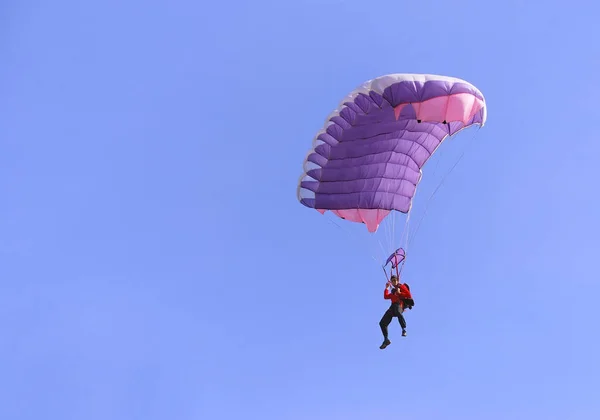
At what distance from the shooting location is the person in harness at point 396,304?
2159 cm

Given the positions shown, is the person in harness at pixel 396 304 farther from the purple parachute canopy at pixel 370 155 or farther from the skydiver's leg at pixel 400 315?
the purple parachute canopy at pixel 370 155

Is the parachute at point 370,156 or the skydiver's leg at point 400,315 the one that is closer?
the parachute at point 370,156

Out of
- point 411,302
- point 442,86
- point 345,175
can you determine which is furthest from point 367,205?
point 442,86

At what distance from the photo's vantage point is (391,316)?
21.8m

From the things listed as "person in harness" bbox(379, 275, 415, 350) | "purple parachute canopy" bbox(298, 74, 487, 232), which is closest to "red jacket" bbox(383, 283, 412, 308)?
"person in harness" bbox(379, 275, 415, 350)

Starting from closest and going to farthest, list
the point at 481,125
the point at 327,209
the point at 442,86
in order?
the point at 442,86, the point at 481,125, the point at 327,209

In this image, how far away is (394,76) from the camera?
20.0m

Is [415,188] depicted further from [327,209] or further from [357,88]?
[357,88]

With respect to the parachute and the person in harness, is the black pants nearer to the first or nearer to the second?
the person in harness

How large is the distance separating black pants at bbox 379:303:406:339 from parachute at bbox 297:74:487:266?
1386mm

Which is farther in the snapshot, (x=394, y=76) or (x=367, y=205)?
(x=367, y=205)

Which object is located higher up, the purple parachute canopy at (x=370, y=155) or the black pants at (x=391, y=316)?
the purple parachute canopy at (x=370, y=155)

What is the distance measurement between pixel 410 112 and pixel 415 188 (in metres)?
3.05

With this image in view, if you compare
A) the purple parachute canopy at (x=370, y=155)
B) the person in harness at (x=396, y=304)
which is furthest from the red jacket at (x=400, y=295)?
the purple parachute canopy at (x=370, y=155)
